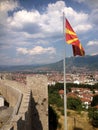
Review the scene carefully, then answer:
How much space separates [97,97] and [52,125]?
3898cm

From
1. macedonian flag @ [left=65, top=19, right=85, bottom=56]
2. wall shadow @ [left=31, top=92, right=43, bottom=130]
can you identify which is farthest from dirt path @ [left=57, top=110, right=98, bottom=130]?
macedonian flag @ [left=65, top=19, right=85, bottom=56]

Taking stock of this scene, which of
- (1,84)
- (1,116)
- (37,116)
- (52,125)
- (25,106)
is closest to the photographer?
(25,106)

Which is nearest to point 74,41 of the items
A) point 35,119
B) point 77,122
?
point 35,119

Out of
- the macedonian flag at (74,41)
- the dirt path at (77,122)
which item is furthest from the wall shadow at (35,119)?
the dirt path at (77,122)

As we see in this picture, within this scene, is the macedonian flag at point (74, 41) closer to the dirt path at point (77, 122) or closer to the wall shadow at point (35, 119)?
the wall shadow at point (35, 119)

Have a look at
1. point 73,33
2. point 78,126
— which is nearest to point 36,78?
point 73,33

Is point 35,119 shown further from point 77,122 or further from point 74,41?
point 77,122

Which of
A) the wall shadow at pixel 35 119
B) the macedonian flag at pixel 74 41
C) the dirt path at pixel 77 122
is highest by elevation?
the macedonian flag at pixel 74 41

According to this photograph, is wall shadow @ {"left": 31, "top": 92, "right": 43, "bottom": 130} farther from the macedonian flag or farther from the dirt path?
the dirt path

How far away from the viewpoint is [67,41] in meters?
9.40

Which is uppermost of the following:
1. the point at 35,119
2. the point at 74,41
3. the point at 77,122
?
the point at 74,41

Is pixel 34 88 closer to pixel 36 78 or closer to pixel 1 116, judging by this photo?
pixel 36 78

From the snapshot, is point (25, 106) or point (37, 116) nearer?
point (25, 106)

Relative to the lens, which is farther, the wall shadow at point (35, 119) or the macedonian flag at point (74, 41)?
the wall shadow at point (35, 119)
